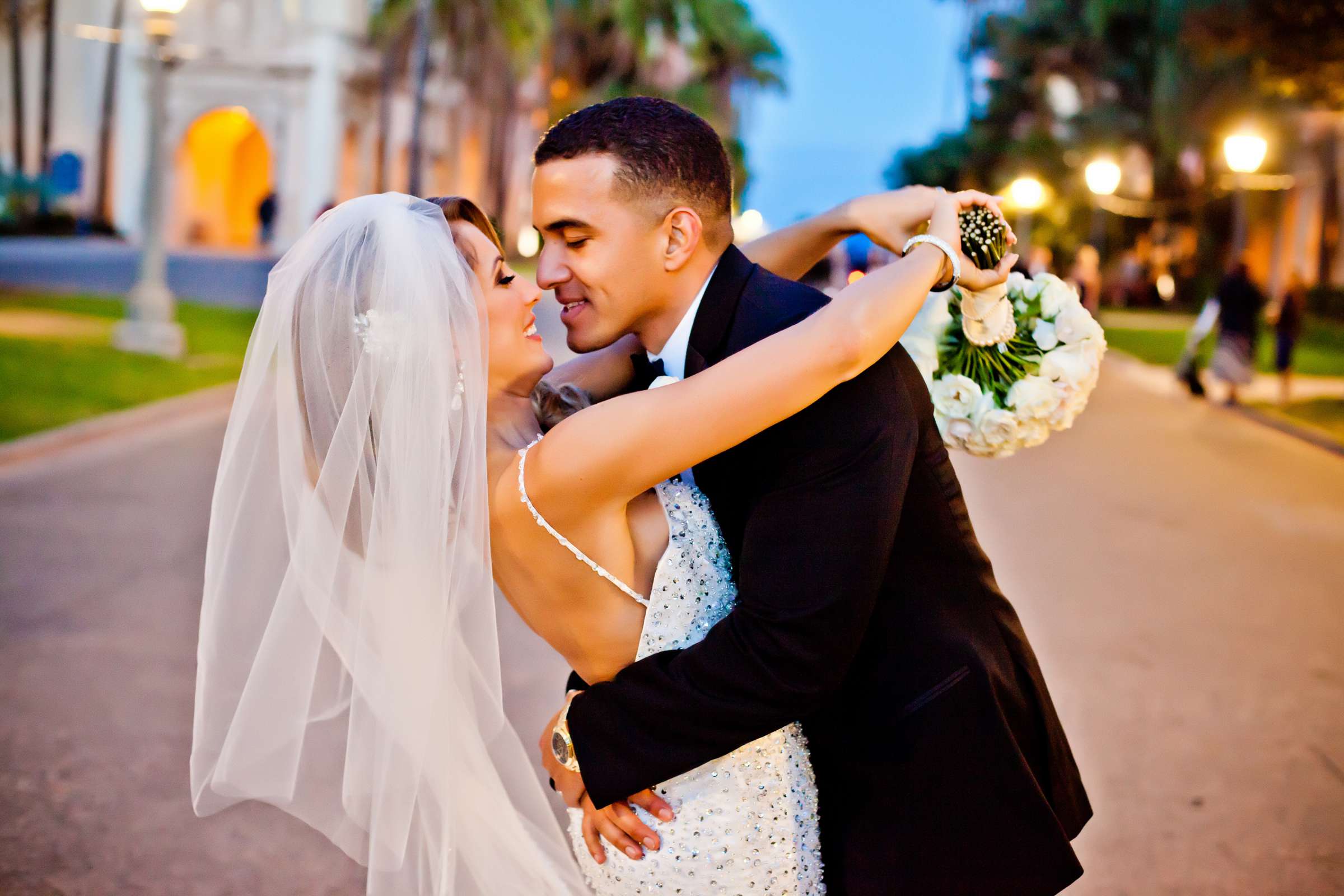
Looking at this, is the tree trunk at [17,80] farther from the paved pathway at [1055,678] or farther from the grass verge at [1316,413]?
the grass verge at [1316,413]

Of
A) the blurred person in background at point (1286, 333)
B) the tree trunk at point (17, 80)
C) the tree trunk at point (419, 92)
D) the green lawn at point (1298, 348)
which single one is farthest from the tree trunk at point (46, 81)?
A: the blurred person in background at point (1286, 333)

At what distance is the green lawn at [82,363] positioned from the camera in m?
13.6

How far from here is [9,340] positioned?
17.2 metres

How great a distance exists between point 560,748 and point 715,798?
12.0 inches

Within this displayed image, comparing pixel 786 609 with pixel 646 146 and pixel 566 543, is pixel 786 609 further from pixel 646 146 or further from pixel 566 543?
pixel 646 146

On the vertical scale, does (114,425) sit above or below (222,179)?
below

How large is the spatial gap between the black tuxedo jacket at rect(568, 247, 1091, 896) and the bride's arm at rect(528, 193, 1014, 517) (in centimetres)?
9

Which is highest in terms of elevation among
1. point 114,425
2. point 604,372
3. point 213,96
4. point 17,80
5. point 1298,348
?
point 213,96

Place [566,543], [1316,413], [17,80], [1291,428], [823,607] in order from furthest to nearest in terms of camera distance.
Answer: [17,80]
[1316,413]
[1291,428]
[566,543]
[823,607]

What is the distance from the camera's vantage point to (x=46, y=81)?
3988 centimetres

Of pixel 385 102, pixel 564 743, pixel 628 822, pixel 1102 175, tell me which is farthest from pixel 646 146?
pixel 385 102

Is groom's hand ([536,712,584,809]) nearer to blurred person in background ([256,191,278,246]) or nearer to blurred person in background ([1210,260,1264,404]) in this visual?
blurred person in background ([1210,260,1264,404])

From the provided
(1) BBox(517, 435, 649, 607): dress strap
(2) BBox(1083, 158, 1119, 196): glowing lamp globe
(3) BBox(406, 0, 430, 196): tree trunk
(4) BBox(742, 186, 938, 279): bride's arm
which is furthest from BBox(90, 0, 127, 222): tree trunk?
(1) BBox(517, 435, 649, 607): dress strap

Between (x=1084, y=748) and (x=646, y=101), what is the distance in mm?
4354
